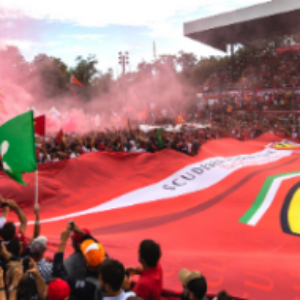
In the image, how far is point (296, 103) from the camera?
24.7 meters

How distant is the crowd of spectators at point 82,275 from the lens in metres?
1.91

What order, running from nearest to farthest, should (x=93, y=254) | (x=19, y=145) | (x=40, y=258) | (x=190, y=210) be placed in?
(x=93, y=254), (x=40, y=258), (x=19, y=145), (x=190, y=210)

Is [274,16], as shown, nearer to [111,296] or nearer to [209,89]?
[209,89]

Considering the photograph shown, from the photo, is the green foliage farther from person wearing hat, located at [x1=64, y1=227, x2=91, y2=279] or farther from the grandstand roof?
person wearing hat, located at [x1=64, y1=227, x2=91, y2=279]

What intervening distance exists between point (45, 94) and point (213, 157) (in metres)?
30.0

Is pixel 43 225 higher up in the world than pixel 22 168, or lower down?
lower down

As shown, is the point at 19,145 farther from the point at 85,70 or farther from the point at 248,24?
the point at 85,70

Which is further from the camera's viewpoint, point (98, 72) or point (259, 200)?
point (98, 72)

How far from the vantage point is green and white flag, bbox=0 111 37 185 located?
3529mm

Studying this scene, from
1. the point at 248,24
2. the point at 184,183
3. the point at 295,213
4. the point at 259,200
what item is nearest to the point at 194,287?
the point at 295,213

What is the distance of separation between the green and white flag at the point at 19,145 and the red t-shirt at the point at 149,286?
198cm

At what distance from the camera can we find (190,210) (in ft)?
18.8

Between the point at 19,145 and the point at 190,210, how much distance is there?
11.2 feet

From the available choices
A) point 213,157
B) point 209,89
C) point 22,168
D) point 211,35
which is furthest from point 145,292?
point 209,89
